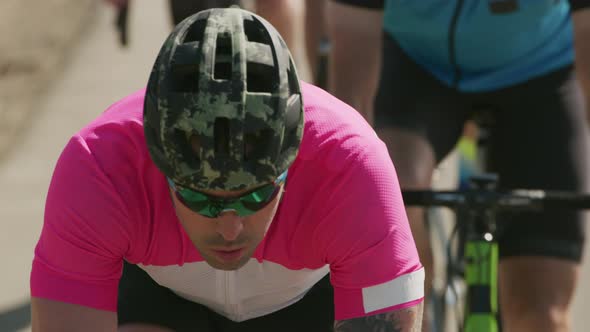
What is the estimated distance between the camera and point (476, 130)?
4789 millimetres

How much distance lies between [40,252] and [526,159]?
2.04m

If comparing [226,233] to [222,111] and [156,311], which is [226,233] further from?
[156,311]

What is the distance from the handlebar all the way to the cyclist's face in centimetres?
90

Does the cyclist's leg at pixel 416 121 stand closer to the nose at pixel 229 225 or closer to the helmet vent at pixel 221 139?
the nose at pixel 229 225

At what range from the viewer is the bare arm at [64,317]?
3.06 meters

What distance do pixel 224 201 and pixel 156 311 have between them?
0.79 metres

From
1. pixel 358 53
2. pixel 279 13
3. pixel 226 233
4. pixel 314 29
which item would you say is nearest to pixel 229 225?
pixel 226 233

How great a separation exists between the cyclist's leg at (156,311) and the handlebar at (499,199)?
767 millimetres

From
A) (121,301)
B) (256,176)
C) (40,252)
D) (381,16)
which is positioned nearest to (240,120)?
(256,176)

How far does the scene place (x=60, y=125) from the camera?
923 centimetres

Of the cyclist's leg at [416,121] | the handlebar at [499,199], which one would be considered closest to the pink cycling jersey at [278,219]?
the handlebar at [499,199]

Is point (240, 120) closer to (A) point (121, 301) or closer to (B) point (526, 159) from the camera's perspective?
(A) point (121, 301)

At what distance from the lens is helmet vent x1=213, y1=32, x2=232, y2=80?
2908 millimetres

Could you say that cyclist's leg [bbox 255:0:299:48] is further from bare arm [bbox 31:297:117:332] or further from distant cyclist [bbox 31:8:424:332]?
bare arm [bbox 31:297:117:332]
